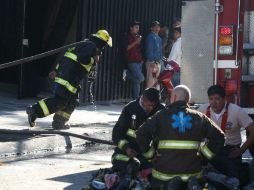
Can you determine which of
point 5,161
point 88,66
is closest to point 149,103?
point 5,161

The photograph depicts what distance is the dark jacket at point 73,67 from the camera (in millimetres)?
9867

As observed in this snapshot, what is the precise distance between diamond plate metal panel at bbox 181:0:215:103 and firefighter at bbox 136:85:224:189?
219 centimetres

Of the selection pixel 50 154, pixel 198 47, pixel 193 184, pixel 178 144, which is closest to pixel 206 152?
pixel 178 144

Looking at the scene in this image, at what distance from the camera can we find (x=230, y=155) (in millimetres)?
6664

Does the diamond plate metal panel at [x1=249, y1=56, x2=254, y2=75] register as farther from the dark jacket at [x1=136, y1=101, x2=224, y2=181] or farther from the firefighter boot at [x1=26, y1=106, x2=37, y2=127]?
the firefighter boot at [x1=26, y1=106, x2=37, y2=127]

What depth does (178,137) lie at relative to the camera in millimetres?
5816

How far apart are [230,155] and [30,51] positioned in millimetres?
8062

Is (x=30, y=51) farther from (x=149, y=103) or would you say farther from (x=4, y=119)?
(x=149, y=103)

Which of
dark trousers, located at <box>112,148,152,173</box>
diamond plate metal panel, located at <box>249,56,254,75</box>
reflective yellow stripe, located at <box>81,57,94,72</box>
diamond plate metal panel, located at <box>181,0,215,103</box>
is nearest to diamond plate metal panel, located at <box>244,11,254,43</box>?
diamond plate metal panel, located at <box>249,56,254,75</box>

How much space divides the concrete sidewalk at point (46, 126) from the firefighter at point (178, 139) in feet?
10.5

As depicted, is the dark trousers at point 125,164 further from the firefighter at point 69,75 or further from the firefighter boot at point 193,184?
the firefighter at point 69,75

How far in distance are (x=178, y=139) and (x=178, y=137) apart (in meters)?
0.02

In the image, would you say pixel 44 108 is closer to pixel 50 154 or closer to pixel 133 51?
pixel 50 154

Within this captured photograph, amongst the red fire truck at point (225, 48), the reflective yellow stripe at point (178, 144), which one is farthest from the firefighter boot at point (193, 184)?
the red fire truck at point (225, 48)
